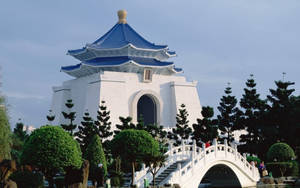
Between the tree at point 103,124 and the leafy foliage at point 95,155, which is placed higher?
the tree at point 103,124

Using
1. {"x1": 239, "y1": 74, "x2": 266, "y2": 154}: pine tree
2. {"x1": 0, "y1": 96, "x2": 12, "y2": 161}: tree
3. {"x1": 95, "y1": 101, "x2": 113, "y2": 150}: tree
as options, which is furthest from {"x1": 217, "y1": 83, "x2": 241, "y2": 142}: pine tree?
{"x1": 0, "y1": 96, "x2": 12, "y2": 161}: tree

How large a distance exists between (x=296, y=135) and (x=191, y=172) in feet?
41.7

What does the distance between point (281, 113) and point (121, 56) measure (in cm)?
1451

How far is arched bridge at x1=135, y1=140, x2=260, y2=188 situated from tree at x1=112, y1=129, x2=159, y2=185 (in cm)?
143

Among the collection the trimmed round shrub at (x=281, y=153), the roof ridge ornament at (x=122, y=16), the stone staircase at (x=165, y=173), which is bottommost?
the stone staircase at (x=165, y=173)

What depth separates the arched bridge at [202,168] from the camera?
19578mm

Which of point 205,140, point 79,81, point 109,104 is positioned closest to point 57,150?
point 205,140

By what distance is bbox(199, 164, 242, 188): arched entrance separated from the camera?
23.2 meters

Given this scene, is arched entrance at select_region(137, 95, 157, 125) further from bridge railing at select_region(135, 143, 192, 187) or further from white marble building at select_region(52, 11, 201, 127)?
bridge railing at select_region(135, 143, 192, 187)

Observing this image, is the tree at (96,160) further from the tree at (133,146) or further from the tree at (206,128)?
the tree at (206,128)

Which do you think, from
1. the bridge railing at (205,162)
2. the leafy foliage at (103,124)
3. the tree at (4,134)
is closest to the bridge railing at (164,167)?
the bridge railing at (205,162)

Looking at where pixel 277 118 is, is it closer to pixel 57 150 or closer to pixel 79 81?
pixel 79 81

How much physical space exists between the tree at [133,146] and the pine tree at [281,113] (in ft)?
46.4

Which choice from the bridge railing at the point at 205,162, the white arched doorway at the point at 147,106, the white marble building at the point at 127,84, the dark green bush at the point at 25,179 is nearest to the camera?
the dark green bush at the point at 25,179
